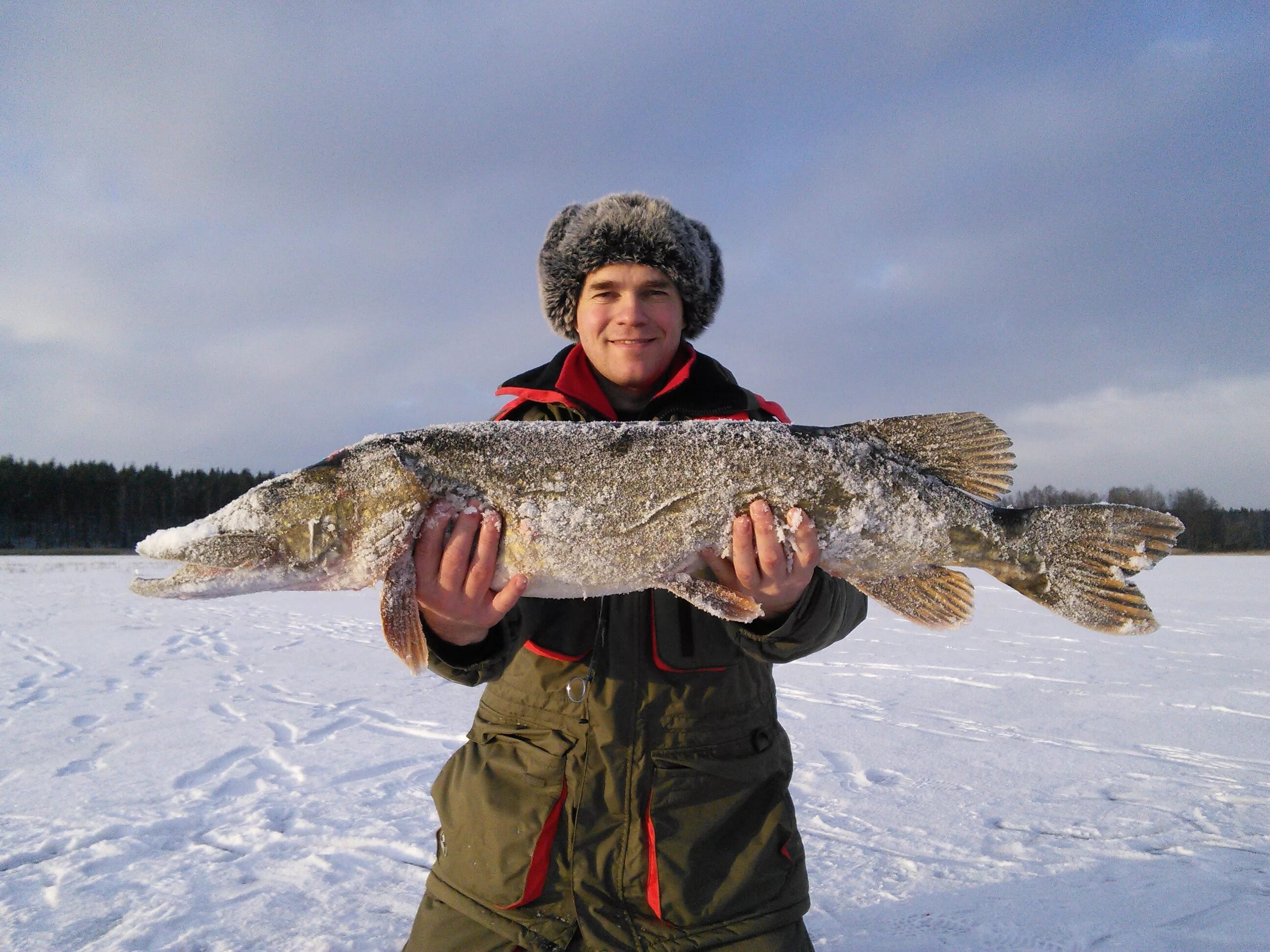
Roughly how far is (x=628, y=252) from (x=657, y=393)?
2.71ft

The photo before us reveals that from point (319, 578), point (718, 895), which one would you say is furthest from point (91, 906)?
point (718, 895)

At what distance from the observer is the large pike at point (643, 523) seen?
2.83m

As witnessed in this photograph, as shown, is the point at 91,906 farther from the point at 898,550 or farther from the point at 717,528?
the point at 898,550

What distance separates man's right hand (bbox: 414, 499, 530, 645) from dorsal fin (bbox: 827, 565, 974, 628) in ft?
4.67

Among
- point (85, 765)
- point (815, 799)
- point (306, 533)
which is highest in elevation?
point (306, 533)

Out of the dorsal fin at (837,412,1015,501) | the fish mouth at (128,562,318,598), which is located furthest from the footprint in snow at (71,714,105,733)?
the dorsal fin at (837,412,1015,501)

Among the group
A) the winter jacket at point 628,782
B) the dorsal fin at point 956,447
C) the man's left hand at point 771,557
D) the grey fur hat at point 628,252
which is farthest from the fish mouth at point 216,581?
the dorsal fin at point 956,447

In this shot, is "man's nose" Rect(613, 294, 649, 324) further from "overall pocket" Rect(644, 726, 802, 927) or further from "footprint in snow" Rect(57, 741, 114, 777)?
"footprint in snow" Rect(57, 741, 114, 777)

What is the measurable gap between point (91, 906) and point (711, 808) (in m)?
3.21

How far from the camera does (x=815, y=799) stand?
4.80 meters

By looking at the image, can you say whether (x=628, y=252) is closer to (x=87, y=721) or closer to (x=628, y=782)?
(x=628, y=782)

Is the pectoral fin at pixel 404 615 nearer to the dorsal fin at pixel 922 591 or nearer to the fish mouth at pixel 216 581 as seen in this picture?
the fish mouth at pixel 216 581

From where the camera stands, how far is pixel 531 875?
7.91ft

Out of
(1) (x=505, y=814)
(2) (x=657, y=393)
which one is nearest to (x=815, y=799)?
(1) (x=505, y=814)
